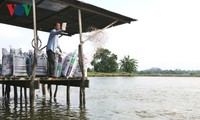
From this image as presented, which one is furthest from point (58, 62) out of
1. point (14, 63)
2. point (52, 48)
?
point (14, 63)

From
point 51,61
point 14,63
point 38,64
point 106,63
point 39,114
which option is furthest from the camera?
point 106,63

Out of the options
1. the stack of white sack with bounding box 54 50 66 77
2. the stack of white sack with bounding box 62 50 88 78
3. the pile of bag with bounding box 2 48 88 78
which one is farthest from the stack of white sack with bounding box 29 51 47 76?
the stack of white sack with bounding box 62 50 88 78

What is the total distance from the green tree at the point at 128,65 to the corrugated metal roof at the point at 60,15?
233ft

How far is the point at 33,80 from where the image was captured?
10.1m

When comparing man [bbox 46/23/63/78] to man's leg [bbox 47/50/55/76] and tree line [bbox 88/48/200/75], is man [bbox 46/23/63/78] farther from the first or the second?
tree line [bbox 88/48/200/75]

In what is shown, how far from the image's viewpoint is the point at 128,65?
85.6 meters

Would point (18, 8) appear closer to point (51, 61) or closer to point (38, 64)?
point (38, 64)

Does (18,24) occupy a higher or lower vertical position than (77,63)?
higher

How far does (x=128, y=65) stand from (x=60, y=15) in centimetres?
7383

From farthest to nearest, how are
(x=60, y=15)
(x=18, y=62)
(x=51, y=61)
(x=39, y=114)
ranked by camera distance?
1. (x=60, y=15)
2. (x=39, y=114)
3. (x=51, y=61)
4. (x=18, y=62)

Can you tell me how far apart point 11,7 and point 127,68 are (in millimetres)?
76385

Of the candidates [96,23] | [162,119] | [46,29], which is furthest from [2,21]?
[162,119]

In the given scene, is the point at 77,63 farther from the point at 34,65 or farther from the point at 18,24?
the point at 18,24

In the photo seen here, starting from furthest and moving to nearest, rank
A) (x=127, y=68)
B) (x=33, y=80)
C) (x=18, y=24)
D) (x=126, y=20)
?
(x=127, y=68) → (x=18, y=24) → (x=126, y=20) → (x=33, y=80)
